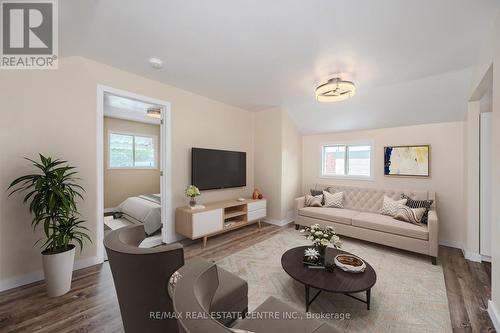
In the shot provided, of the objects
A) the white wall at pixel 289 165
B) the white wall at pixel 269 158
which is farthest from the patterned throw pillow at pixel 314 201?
the white wall at pixel 269 158

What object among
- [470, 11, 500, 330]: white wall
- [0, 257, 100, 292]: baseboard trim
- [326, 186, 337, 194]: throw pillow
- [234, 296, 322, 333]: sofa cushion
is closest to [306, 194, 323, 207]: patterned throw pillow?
[326, 186, 337, 194]: throw pillow

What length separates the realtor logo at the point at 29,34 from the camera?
165 cm

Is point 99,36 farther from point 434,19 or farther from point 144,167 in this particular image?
point 144,167

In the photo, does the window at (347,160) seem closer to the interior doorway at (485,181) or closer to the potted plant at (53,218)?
the interior doorway at (485,181)

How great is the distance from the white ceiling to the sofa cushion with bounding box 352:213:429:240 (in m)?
1.91

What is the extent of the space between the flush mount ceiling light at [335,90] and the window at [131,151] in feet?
17.3

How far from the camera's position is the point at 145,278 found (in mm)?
1077

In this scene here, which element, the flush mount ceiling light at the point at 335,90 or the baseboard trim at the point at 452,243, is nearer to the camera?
the flush mount ceiling light at the point at 335,90

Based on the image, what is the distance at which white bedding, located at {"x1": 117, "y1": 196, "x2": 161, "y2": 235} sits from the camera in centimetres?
357

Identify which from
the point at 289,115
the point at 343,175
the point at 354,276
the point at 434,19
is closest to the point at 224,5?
the point at 434,19

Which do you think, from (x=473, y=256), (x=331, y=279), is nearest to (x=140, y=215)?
(x=331, y=279)

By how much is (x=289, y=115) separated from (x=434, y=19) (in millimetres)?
3004

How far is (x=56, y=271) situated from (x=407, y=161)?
17.5ft

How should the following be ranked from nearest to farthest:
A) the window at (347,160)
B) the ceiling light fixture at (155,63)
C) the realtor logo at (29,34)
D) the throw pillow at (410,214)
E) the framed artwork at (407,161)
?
the realtor logo at (29,34) < the ceiling light fixture at (155,63) < the throw pillow at (410,214) < the framed artwork at (407,161) < the window at (347,160)
